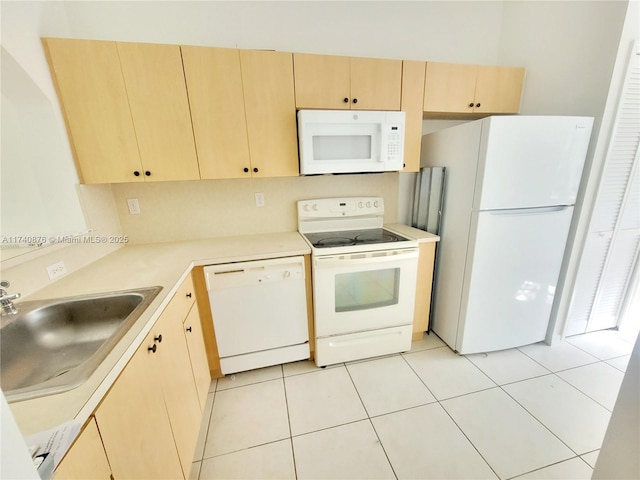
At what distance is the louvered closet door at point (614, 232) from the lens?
1.71 m

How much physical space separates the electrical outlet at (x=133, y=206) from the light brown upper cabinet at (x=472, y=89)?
227 cm

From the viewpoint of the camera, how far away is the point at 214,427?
1.54m

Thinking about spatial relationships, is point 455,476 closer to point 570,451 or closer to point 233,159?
point 570,451

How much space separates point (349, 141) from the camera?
1.82m

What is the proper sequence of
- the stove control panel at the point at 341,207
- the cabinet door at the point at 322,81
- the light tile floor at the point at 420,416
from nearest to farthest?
the light tile floor at the point at 420,416
the cabinet door at the point at 322,81
the stove control panel at the point at 341,207

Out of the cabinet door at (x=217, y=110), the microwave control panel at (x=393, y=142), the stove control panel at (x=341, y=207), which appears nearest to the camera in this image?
the cabinet door at (x=217, y=110)

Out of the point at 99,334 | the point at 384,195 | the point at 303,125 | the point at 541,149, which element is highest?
the point at 303,125

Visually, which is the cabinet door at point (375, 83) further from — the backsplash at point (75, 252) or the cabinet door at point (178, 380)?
the backsplash at point (75, 252)

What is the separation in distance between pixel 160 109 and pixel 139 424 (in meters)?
1.62

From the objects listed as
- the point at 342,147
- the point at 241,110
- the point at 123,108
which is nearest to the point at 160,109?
the point at 123,108

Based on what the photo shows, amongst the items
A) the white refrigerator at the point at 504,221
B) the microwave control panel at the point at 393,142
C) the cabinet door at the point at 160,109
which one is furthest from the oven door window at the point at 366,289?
the cabinet door at the point at 160,109

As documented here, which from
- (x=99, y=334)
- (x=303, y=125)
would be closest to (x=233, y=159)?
(x=303, y=125)

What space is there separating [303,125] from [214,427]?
1924 mm

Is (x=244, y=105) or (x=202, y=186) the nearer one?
(x=244, y=105)
